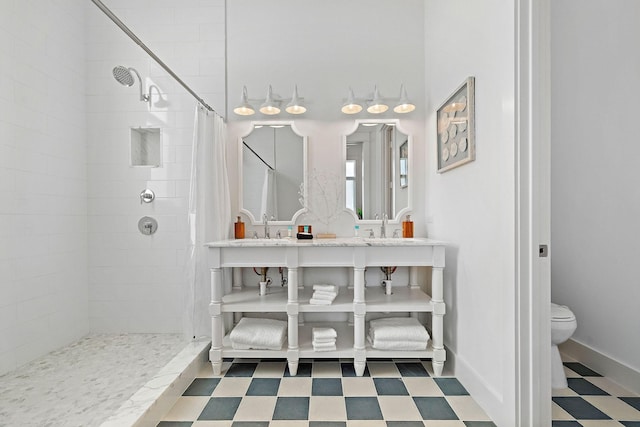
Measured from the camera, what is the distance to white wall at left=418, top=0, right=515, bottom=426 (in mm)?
1509

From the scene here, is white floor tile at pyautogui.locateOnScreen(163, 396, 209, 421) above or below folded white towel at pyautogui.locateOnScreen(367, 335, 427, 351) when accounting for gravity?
below

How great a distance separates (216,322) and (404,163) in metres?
1.83

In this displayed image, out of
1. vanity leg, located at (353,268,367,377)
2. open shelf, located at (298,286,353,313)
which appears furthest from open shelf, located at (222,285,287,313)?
vanity leg, located at (353,268,367,377)

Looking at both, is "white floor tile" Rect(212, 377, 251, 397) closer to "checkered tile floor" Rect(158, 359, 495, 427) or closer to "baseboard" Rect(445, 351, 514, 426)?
"checkered tile floor" Rect(158, 359, 495, 427)

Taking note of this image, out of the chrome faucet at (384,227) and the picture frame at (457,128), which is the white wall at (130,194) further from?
the picture frame at (457,128)

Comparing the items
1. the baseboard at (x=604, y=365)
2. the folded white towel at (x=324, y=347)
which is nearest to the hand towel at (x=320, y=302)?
the folded white towel at (x=324, y=347)

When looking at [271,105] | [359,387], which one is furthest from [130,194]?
[359,387]

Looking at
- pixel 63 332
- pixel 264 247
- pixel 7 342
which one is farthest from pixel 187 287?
pixel 7 342

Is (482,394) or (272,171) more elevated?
(272,171)

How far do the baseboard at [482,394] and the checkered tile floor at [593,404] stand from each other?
258 mm

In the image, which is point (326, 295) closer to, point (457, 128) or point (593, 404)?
point (457, 128)

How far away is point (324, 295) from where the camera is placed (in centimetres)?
219

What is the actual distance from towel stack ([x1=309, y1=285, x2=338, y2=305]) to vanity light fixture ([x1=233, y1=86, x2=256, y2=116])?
1.48m

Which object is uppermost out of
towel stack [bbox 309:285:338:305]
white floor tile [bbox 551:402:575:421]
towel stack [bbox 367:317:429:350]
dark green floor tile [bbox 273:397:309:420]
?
towel stack [bbox 309:285:338:305]
